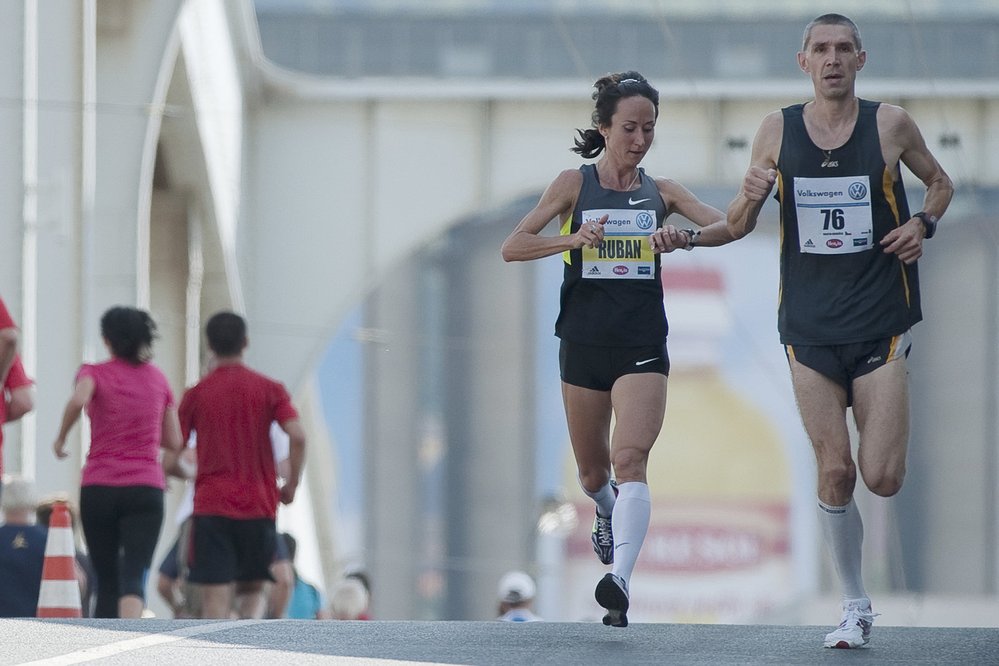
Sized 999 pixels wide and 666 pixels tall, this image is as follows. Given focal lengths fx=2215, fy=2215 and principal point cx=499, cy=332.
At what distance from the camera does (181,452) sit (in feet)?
34.1

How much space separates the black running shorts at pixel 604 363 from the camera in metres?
7.46

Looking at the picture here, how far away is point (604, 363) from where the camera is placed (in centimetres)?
751

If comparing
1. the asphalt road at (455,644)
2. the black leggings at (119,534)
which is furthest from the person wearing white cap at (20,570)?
the asphalt road at (455,644)

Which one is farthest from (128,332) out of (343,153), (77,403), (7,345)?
(343,153)

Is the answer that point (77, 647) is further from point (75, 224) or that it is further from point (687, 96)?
point (687, 96)

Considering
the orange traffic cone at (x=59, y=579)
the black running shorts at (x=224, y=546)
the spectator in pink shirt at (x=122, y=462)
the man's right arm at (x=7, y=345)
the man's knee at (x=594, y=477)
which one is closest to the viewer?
the man's knee at (x=594, y=477)

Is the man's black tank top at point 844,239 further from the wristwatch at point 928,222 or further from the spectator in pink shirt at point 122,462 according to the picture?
the spectator in pink shirt at point 122,462

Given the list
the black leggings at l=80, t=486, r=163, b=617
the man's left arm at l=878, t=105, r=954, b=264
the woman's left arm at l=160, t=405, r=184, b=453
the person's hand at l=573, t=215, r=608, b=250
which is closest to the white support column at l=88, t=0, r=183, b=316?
the woman's left arm at l=160, t=405, r=184, b=453

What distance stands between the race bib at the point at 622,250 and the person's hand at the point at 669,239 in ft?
0.43

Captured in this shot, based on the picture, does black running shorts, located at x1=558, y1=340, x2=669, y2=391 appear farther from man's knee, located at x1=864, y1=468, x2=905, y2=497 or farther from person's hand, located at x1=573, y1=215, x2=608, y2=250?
man's knee, located at x1=864, y1=468, x2=905, y2=497

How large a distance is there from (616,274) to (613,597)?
1.16 metres

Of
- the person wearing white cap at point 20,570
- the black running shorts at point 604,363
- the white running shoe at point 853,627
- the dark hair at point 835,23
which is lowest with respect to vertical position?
the person wearing white cap at point 20,570

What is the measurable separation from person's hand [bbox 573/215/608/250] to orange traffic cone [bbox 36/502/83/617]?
3261 mm

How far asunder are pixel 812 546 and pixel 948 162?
52.2 m
